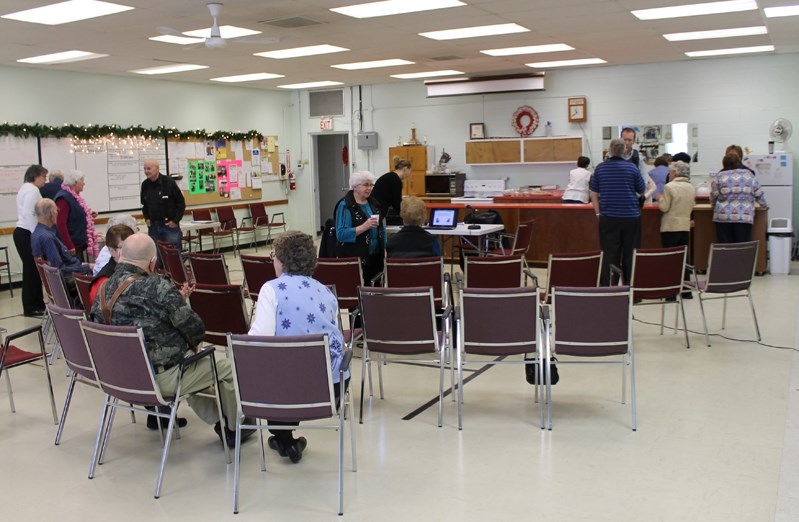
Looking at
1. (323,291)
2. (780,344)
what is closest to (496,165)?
(780,344)

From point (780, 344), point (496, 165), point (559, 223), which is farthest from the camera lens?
point (496, 165)

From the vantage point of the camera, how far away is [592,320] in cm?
434

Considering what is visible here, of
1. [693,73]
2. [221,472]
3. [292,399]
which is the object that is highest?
[693,73]

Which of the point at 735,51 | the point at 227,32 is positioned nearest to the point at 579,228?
the point at 735,51

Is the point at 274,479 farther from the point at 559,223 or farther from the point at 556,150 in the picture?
the point at 556,150

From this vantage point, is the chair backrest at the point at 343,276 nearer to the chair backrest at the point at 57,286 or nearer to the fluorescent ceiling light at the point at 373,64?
the chair backrest at the point at 57,286

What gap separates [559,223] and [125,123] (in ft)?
21.8

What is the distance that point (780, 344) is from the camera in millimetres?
6172

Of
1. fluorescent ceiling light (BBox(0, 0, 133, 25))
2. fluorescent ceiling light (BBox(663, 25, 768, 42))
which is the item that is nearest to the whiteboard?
fluorescent ceiling light (BBox(0, 0, 133, 25))

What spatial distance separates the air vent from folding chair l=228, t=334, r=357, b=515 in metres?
4.61

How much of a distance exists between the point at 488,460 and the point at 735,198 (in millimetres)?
5772

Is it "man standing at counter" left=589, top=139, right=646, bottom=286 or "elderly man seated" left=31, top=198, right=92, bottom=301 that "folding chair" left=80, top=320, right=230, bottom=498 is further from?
"man standing at counter" left=589, top=139, right=646, bottom=286

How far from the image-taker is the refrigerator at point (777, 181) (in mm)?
10305

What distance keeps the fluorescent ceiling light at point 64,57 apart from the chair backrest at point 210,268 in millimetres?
4067
